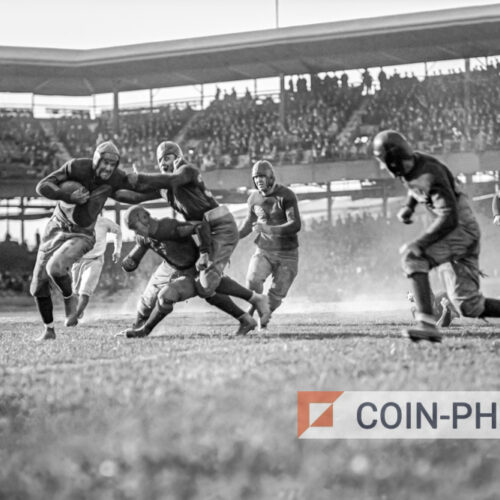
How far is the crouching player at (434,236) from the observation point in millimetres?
6117

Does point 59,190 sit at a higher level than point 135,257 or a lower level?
higher

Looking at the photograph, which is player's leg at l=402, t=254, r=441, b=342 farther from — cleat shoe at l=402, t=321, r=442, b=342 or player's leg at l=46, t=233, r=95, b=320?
player's leg at l=46, t=233, r=95, b=320

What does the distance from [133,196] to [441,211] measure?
11.4 feet

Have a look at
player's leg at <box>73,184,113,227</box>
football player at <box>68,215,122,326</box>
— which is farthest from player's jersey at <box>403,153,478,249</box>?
football player at <box>68,215,122,326</box>

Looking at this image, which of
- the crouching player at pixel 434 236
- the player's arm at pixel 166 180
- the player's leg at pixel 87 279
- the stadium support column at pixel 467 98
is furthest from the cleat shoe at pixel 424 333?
the stadium support column at pixel 467 98

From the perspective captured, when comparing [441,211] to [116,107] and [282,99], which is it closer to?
[282,99]

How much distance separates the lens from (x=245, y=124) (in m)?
30.5

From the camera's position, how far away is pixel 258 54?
30.5 metres

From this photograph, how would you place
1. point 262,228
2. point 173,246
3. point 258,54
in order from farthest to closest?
point 258,54 < point 262,228 < point 173,246

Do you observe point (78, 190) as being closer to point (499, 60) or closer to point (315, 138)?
point (315, 138)

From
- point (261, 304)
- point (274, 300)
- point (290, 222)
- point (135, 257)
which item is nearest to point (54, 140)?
point (274, 300)

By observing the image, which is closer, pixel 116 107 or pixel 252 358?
pixel 252 358

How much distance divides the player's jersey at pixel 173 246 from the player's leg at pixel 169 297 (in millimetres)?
154

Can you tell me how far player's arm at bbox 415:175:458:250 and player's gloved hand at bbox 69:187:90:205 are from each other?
12.7 ft
